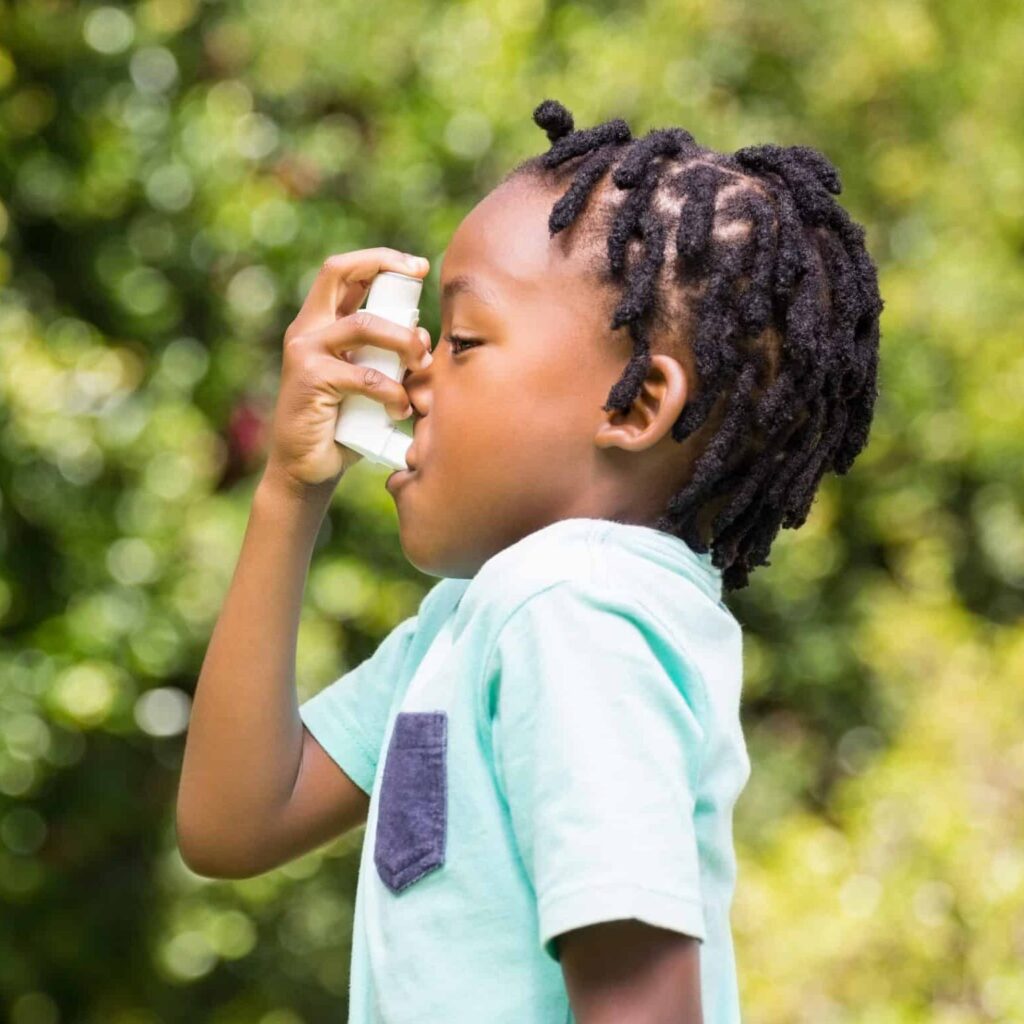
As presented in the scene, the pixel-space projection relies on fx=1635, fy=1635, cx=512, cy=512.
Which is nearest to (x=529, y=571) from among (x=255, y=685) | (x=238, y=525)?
(x=255, y=685)

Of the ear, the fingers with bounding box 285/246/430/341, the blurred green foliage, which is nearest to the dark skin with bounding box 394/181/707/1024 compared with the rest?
the ear

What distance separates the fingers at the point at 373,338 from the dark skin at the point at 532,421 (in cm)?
4

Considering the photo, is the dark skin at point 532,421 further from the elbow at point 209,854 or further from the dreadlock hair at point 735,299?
the elbow at point 209,854

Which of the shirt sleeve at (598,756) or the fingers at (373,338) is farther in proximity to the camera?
the fingers at (373,338)

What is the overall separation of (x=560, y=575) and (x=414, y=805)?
0.78 feet

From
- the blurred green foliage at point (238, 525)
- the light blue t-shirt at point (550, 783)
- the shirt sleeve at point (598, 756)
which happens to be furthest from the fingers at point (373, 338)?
the blurred green foliage at point (238, 525)

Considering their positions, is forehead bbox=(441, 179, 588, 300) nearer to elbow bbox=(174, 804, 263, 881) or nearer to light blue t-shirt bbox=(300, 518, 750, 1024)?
light blue t-shirt bbox=(300, 518, 750, 1024)

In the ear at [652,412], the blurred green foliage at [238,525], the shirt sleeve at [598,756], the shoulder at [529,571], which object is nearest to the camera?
the shirt sleeve at [598,756]

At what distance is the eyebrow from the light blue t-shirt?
0.23m

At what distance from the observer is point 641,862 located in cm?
123

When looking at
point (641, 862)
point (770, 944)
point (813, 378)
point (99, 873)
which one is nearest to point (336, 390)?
point (813, 378)

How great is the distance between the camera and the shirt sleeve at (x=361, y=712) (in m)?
1.70

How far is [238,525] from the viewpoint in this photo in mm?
3916

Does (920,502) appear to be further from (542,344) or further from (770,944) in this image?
(542,344)
